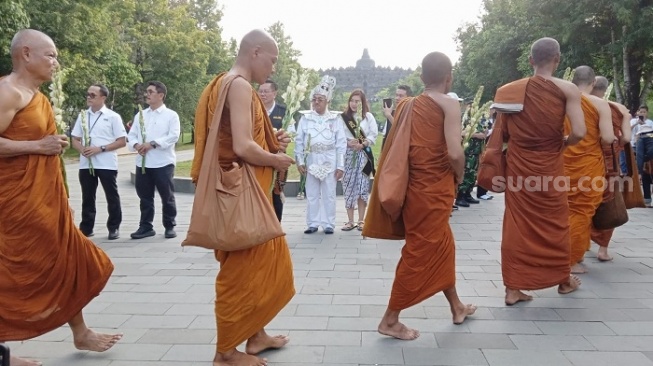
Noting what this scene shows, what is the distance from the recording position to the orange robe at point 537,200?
4496 mm

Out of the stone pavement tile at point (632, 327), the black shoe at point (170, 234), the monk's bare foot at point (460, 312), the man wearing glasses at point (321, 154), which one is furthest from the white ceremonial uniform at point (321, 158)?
the stone pavement tile at point (632, 327)

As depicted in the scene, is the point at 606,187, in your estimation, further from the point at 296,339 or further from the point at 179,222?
the point at 179,222

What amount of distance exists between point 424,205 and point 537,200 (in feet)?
4.00

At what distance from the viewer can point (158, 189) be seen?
7.79 m

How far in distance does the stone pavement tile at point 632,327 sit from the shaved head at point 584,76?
239 cm

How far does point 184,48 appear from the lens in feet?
118

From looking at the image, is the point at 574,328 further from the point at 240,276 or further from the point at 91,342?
the point at 91,342

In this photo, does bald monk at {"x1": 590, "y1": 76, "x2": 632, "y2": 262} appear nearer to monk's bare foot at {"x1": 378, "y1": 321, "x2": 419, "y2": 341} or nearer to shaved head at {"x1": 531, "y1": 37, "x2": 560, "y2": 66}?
shaved head at {"x1": 531, "y1": 37, "x2": 560, "y2": 66}

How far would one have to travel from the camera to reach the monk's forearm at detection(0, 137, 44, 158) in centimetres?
329

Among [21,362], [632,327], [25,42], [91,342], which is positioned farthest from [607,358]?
[25,42]

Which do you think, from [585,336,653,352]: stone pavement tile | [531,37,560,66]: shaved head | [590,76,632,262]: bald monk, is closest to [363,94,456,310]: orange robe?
[585,336,653,352]: stone pavement tile

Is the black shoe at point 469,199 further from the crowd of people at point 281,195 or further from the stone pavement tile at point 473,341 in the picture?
the stone pavement tile at point 473,341

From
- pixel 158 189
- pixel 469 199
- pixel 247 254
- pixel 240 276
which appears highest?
pixel 247 254

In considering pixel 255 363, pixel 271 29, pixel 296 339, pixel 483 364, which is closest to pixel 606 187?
pixel 483 364
